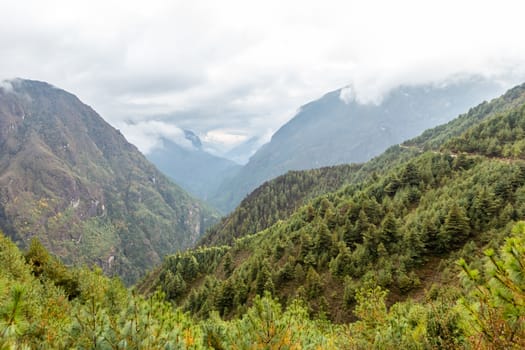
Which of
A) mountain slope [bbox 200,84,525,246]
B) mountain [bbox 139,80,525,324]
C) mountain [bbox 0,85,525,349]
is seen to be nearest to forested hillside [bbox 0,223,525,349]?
mountain [bbox 0,85,525,349]

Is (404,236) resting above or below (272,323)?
below

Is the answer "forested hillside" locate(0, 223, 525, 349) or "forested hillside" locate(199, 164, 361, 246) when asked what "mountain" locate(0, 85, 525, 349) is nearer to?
"forested hillside" locate(0, 223, 525, 349)

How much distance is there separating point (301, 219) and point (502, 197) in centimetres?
3959

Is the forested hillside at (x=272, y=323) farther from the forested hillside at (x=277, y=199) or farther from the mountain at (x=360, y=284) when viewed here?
the forested hillside at (x=277, y=199)

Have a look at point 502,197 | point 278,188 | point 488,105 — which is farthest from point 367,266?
point 488,105

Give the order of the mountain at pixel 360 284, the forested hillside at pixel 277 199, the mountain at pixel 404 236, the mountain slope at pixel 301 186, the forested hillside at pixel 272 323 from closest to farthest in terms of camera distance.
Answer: the forested hillside at pixel 272 323
the mountain at pixel 360 284
the mountain at pixel 404 236
the mountain slope at pixel 301 186
the forested hillside at pixel 277 199

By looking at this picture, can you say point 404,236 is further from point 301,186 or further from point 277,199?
point 301,186

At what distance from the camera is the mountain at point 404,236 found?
3456cm

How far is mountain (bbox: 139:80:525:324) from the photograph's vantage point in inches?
1361

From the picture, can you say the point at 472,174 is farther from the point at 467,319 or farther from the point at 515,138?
the point at 467,319

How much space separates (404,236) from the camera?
3894cm

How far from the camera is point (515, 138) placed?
198 ft

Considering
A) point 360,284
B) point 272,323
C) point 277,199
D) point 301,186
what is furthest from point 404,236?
point 301,186

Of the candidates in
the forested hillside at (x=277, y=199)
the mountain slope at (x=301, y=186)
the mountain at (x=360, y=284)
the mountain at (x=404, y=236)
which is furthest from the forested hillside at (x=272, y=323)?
the forested hillside at (x=277, y=199)
